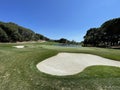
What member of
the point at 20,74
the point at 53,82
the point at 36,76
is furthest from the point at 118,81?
the point at 20,74

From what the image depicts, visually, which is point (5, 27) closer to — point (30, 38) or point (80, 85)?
point (30, 38)

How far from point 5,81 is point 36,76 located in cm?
199

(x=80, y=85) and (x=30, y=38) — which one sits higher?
(x=30, y=38)

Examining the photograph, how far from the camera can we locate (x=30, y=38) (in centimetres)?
11319

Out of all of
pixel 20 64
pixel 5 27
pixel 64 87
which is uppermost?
pixel 5 27

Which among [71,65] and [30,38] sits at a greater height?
[30,38]

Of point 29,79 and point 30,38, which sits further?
point 30,38

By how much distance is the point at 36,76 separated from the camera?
889 centimetres

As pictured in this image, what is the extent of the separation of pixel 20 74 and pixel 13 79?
867 millimetres

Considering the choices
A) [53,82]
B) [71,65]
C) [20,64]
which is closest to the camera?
[53,82]

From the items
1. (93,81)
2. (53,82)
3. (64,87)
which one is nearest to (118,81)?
(93,81)

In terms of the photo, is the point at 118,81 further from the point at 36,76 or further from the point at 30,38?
the point at 30,38

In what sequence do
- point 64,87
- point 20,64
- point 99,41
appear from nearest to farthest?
point 64,87
point 20,64
point 99,41

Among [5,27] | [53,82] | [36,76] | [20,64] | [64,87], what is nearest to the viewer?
[64,87]
